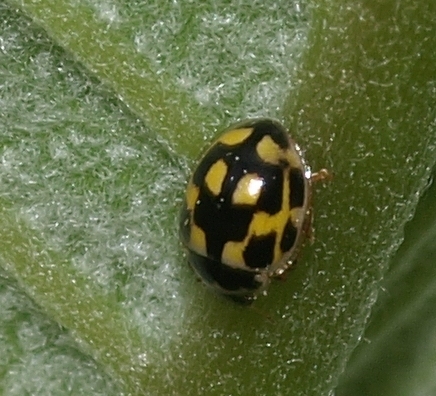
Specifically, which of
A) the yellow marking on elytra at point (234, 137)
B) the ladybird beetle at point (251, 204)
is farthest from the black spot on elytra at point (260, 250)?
the yellow marking on elytra at point (234, 137)

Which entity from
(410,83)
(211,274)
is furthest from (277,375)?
(410,83)

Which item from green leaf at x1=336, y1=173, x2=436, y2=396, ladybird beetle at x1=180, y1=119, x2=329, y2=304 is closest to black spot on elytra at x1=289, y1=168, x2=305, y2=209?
ladybird beetle at x1=180, y1=119, x2=329, y2=304

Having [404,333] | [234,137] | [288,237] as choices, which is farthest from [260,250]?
[404,333]

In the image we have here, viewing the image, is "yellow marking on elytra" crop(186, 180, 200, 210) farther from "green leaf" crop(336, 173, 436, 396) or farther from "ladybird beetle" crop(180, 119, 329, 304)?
"green leaf" crop(336, 173, 436, 396)

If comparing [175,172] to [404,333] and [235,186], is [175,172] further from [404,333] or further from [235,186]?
[404,333]

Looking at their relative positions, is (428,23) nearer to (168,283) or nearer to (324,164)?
(324,164)

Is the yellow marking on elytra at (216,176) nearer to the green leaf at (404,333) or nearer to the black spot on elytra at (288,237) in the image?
the black spot on elytra at (288,237)
